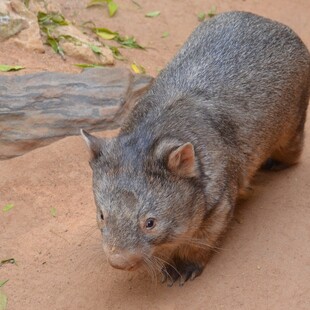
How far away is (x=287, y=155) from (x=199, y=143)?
1841mm

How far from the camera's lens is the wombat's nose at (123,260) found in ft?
16.9

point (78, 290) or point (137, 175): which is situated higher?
point (137, 175)

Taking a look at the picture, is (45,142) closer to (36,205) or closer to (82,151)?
(82,151)

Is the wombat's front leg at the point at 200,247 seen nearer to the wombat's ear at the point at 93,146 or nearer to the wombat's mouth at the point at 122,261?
the wombat's mouth at the point at 122,261

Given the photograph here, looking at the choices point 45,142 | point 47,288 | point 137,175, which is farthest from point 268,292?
point 45,142

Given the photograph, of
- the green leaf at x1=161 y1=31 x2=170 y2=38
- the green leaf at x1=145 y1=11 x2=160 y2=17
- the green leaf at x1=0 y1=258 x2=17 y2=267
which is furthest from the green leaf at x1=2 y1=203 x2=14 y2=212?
the green leaf at x1=145 y1=11 x2=160 y2=17

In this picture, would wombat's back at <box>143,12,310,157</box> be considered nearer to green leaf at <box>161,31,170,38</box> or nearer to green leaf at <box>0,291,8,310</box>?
green leaf at <box>0,291,8,310</box>

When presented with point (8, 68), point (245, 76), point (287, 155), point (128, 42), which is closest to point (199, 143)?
point (245, 76)

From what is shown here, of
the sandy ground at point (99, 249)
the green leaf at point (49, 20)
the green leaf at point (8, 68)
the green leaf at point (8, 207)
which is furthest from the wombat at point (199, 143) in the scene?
the green leaf at point (49, 20)

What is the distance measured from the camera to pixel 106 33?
9.58 m

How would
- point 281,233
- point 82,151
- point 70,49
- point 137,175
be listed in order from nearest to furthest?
point 137,175 → point 281,233 → point 82,151 → point 70,49

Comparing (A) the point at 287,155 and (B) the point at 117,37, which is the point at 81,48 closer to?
(B) the point at 117,37

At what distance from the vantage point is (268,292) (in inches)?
221

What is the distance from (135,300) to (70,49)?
3.79 metres
